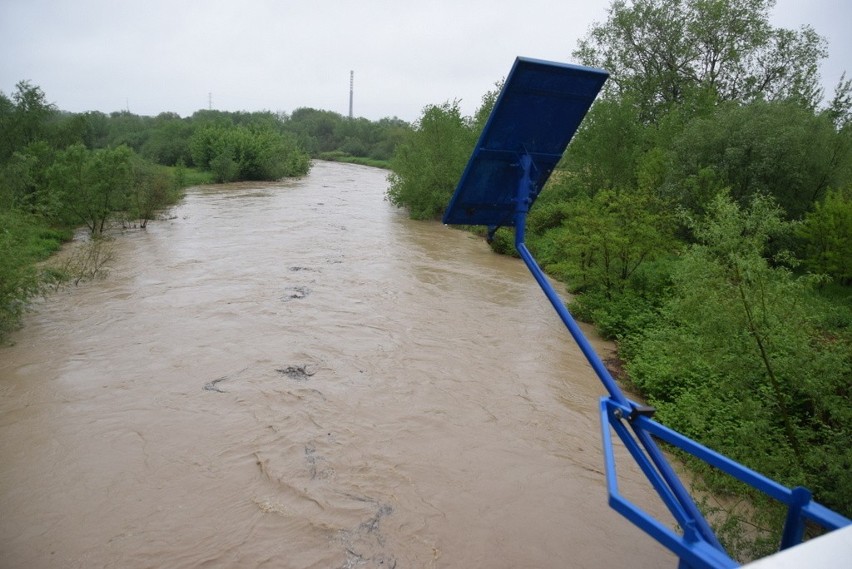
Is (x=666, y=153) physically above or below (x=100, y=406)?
above

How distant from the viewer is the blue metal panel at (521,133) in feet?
11.9

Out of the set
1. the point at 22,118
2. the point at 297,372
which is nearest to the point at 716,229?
the point at 297,372

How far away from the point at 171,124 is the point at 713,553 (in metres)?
58.7

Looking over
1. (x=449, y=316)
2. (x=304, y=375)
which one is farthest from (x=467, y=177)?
(x=449, y=316)

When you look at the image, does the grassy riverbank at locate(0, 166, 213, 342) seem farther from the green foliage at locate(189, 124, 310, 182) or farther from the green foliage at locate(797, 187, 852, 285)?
the green foliage at locate(189, 124, 310, 182)

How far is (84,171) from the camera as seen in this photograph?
764 inches

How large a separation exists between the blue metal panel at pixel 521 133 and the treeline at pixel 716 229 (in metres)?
3.27

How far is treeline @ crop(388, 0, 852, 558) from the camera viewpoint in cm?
586

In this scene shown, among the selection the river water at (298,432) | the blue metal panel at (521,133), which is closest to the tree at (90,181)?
the river water at (298,432)

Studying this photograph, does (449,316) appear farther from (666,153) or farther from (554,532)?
(666,153)

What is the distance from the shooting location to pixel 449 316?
13.2m

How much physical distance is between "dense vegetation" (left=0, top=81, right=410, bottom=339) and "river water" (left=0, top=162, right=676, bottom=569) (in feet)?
5.93

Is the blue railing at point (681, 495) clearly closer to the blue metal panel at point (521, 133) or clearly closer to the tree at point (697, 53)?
the blue metal panel at point (521, 133)

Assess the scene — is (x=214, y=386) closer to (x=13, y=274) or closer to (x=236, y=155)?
(x=13, y=274)
